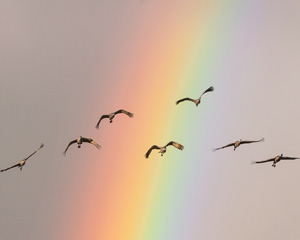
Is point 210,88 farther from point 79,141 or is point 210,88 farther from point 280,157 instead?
point 79,141

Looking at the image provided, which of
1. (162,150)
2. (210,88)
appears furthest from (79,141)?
(210,88)

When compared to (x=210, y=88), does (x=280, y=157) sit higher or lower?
lower

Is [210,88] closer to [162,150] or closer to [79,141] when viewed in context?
[162,150]

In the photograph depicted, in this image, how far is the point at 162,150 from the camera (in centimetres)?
6419

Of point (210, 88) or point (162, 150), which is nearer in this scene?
point (162, 150)

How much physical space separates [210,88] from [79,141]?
26.1 meters

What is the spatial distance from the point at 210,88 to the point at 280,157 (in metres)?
18.8

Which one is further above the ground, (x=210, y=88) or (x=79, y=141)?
(x=210, y=88)

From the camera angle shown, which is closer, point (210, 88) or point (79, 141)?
point (79, 141)

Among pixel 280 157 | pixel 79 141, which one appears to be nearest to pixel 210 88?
pixel 280 157

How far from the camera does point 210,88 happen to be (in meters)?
78.0

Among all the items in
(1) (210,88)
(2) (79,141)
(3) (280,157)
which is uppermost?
(1) (210,88)

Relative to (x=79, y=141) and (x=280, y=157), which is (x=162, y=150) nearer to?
(x=79, y=141)

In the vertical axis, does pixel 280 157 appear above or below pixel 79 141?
above
